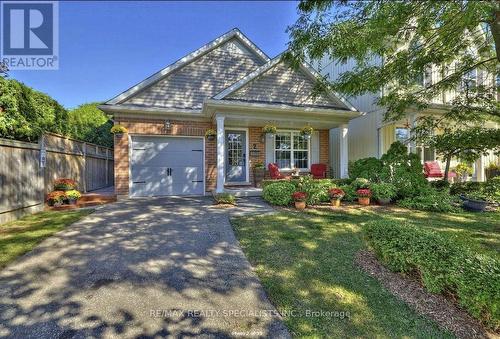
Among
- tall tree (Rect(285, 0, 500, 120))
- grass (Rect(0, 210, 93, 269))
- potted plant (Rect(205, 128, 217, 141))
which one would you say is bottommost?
grass (Rect(0, 210, 93, 269))

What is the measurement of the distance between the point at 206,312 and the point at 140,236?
9.21 feet

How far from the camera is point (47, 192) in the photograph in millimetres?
7180

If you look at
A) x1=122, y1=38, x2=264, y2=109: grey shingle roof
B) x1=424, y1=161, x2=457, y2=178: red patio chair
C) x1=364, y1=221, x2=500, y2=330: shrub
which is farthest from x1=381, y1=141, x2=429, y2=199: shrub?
x1=122, y1=38, x2=264, y2=109: grey shingle roof

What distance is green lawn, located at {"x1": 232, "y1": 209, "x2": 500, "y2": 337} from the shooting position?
2322mm

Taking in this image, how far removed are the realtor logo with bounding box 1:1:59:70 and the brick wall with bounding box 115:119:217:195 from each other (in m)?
2.73

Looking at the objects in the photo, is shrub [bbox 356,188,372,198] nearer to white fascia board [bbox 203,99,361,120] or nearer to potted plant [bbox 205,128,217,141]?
white fascia board [bbox 203,99,361,120]

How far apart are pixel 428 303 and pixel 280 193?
486cm

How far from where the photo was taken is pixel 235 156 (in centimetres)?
1042

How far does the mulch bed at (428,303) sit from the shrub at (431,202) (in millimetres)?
5053

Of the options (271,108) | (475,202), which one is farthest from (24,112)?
(475,202)

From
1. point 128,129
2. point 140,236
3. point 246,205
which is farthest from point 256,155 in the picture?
point 140,236

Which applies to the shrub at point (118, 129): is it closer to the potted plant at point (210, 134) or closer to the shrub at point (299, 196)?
the potted plant at point (210, 134)

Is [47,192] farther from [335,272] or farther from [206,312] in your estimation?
[335,272]

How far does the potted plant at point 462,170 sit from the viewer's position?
1216 cm
